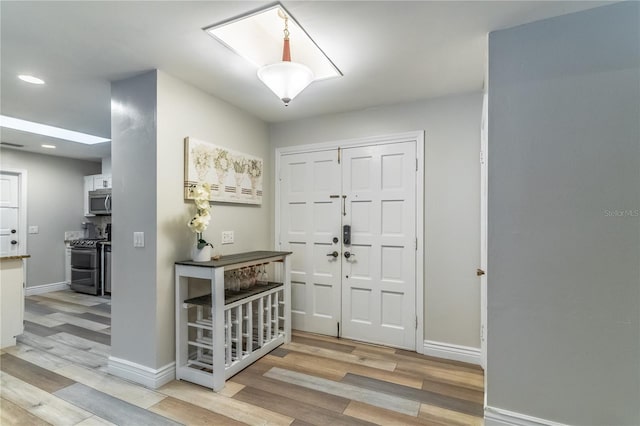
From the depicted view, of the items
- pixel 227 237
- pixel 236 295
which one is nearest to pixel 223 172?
pixel 227 237

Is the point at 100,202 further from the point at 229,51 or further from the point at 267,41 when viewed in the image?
the point at 267,41

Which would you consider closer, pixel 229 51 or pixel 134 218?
pixel 229 51

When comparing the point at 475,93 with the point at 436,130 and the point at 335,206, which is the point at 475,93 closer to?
the point at 436,130

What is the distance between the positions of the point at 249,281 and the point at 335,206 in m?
1.22

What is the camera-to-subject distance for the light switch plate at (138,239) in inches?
98.0

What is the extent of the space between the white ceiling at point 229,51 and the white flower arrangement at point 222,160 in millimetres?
542

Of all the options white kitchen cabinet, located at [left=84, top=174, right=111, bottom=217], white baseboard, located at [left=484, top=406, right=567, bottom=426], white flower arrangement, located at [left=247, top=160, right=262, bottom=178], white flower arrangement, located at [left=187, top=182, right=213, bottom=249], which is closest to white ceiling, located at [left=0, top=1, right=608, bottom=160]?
white flower arrangement, located at [left=247, top=160, right=262, bottom=178]

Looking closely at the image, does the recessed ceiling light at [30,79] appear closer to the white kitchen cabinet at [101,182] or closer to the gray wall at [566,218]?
the white kitchen cabinet at [101,182]

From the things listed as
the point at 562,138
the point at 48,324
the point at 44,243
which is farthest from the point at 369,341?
the point at 44,243

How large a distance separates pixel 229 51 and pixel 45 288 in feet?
19.4

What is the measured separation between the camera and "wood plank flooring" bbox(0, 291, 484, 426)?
2061mm

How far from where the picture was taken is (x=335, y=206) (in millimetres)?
3479

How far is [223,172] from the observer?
10.1ft

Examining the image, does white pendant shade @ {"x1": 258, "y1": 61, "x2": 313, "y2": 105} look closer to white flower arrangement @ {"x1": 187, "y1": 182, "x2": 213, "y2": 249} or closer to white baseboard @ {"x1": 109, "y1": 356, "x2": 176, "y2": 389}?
white flower arrangement @ {"x1": 187, "y1": 182, "x2": 213, "y2": 249}
